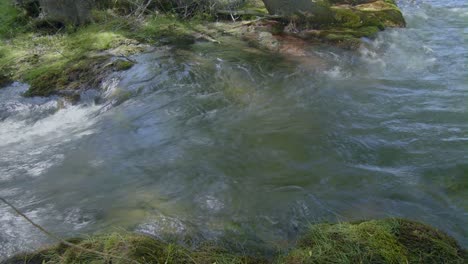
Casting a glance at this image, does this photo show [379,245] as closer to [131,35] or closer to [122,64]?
[122,64]

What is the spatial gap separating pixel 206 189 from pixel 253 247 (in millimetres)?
1124

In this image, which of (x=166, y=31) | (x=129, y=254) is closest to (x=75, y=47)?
(x=166, y=31)

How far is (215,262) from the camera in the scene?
364 cm

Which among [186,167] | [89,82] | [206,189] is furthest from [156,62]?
[206,189]

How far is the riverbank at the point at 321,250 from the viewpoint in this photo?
3426 millimetres

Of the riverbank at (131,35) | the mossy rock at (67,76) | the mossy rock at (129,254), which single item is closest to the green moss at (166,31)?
the riverbank at (131,35)

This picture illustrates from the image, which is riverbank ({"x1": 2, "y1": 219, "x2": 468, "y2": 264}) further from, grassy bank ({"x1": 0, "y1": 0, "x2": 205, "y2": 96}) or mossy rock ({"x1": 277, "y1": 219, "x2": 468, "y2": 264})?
grassy bank ({"x1": 0, "y1": 0, "x2": 205, "y2": 96})

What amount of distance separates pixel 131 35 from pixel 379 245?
8665mm

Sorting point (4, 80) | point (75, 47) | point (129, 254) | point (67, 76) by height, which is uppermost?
point (129, 254)

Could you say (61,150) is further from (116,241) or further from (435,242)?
(435,242)

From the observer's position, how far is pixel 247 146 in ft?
19.0

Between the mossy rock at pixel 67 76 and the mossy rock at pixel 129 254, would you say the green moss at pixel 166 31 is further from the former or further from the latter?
the mossy rock at pixel 129 254

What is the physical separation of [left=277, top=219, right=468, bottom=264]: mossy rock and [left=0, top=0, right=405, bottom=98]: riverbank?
5613 mm

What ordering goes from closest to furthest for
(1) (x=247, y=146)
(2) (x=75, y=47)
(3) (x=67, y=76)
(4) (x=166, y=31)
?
1. (1) (x=247, y=146)
2. (3) (x=67, y=76)
3. (2) (x=75, y=47)
4. (4) (x=166, y=31)
